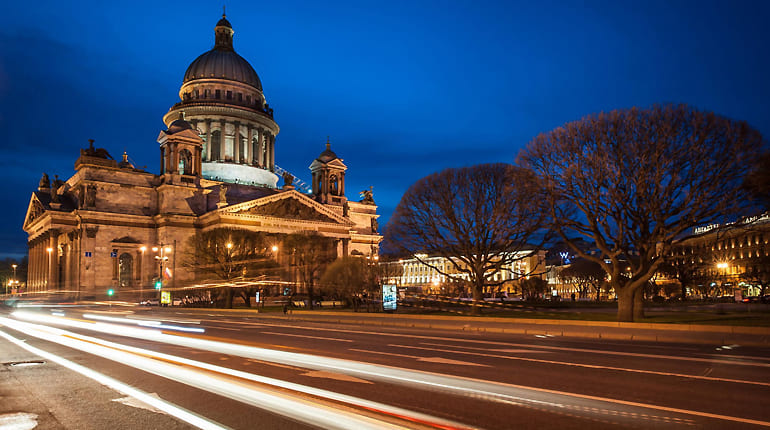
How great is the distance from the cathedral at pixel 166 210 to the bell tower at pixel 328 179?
0.54 feet

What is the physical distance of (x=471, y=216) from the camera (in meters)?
40.9

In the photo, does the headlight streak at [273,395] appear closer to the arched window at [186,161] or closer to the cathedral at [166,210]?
the cathedral at [166,210]

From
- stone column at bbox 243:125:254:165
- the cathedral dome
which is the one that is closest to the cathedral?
stone column at bbox 243:125:254:165

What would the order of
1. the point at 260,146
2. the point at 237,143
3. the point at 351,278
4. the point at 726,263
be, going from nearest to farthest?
the point at 351,278
the point at 726,263
the point at 237,143
the point at 260,146

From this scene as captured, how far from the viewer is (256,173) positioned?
99125 millimetres

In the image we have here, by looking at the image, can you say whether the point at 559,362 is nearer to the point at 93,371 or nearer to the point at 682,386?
the point at 682,386

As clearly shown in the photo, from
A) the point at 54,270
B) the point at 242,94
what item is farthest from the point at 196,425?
the point at 242,94

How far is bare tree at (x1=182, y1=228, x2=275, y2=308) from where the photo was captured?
61.3 metres

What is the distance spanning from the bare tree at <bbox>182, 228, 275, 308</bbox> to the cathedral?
21.1 ft

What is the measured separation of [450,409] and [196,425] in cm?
336

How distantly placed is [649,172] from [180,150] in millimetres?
67060

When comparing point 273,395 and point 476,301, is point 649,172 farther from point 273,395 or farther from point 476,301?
point 273,395

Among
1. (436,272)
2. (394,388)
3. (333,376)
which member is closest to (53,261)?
(333,376)

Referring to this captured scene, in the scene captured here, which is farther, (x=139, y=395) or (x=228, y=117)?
(x=228, y=117)
